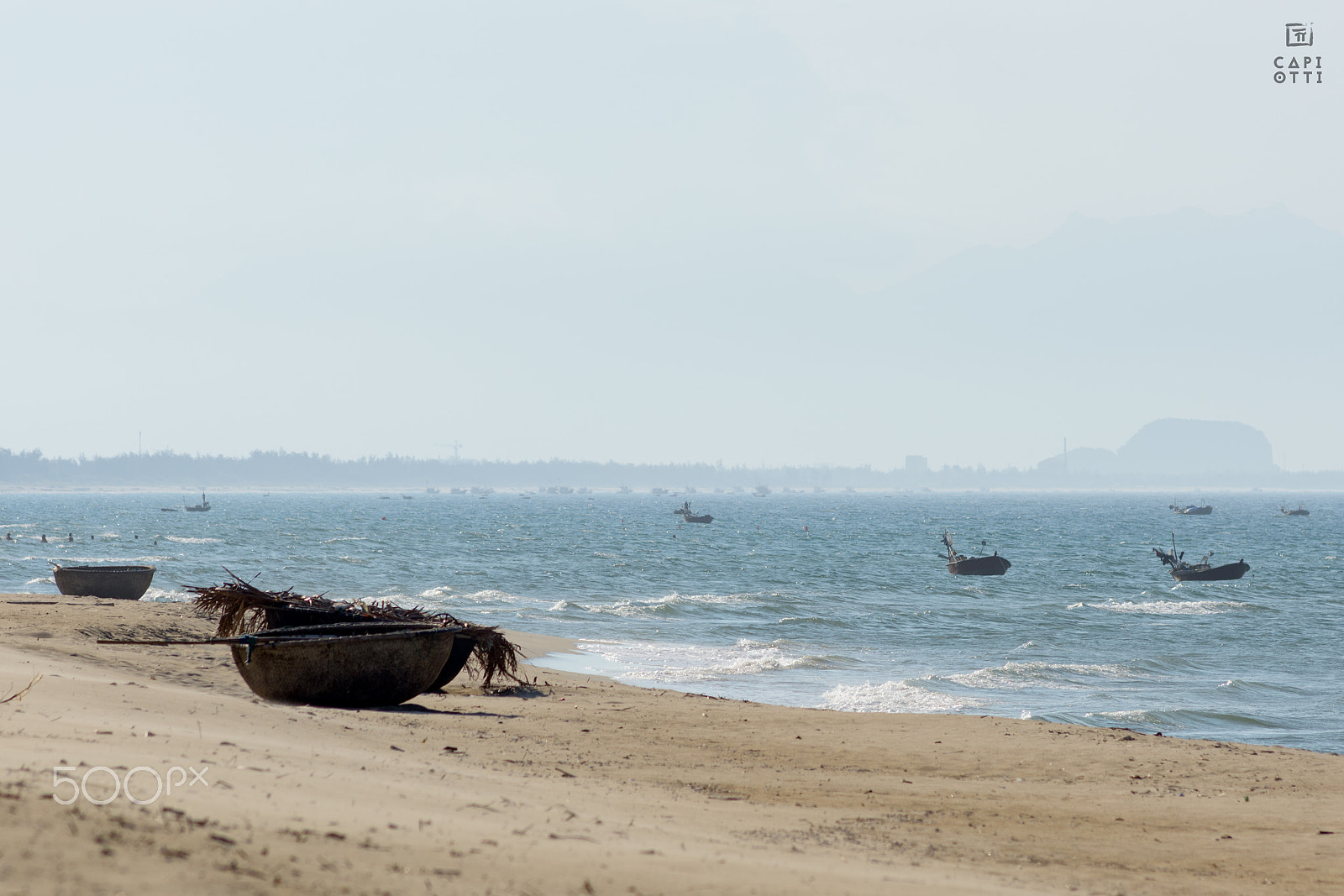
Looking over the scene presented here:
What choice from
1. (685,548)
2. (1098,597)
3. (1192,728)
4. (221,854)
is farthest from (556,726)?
(685,548)

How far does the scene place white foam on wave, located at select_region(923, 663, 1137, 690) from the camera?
80.1 feet

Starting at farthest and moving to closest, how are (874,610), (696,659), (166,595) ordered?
(874,610)
(166,595)
(696,659)

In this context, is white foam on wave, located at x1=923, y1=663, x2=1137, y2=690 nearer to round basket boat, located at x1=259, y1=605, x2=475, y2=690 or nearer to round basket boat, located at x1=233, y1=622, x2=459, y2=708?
round basket boat, located at x1=259, y1=605, x2=475, y2=690

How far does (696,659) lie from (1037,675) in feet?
27.4

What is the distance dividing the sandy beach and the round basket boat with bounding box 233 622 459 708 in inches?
21.2

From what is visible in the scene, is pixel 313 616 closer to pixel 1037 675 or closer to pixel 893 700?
pixel 893 700

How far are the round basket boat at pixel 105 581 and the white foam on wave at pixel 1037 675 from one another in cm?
2146

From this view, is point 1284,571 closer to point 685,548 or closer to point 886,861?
point 685,548

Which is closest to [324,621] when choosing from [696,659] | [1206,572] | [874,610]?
[696,659]


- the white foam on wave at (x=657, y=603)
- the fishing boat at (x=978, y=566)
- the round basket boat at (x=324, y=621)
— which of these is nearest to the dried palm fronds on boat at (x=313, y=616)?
the round basket boat at (x=324, y=621)

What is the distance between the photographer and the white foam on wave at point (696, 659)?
24.4 meters

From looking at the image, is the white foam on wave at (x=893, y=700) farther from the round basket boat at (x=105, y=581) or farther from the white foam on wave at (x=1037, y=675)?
the round basket boat at (x=105, y=581)

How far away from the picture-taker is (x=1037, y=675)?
25766 mm

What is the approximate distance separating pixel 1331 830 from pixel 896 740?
5.48 m
